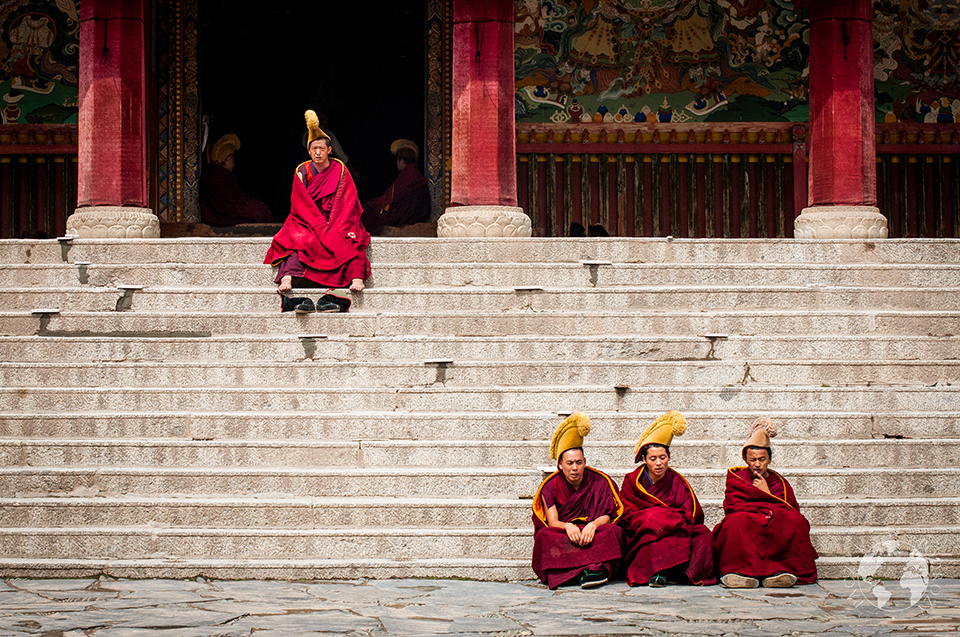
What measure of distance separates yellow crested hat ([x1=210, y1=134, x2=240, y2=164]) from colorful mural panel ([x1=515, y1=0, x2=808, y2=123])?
10.5ft

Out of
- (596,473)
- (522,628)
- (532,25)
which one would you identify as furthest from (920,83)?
(522,628)

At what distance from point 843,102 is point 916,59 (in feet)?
9.80

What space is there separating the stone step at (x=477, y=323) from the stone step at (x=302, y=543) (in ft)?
6.37

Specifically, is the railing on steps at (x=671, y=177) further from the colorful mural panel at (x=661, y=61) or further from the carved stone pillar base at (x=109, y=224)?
the carved stone pillar base at (x=109, y=224)

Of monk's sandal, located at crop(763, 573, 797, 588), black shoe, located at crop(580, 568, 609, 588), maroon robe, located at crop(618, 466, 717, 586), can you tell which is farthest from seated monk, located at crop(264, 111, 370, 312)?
monk's sandal, located at crop(763, 573, 797, 588)

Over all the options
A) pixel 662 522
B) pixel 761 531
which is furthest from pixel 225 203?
pixel 761 531

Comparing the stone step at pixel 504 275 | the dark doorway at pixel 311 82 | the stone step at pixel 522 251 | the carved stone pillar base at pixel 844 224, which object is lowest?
the stone step at pixel 504 275

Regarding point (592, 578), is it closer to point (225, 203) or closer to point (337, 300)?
point (337, 300)

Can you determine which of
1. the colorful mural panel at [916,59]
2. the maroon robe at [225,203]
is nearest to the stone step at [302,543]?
the maroon robe at [225,203]

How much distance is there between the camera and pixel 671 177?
12234 millimetres

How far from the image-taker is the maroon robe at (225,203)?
1185cm

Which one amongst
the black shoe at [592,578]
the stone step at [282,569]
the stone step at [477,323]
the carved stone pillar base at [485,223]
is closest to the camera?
the black shoe at [592,578]

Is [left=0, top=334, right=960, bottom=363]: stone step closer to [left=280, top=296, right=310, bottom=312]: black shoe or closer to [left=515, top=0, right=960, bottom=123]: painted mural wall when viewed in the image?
[left=280, top=296, right=310, bottom=312]: black shoe

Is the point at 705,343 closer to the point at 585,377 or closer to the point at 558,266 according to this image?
the point at 585,377
